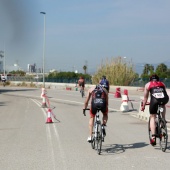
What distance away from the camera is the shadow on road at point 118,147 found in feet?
28.8

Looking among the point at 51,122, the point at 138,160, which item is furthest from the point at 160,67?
the point at 138,160

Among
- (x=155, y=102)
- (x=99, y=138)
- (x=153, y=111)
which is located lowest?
(x=99, y=138)

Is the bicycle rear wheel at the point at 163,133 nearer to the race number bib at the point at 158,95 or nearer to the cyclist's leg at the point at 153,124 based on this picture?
the cyclist's leg at the point at 153,124

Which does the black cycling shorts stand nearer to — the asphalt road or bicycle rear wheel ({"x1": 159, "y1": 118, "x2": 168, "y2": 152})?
bicycle rear wheel ({"x1": 159, "y1": 118, "x2": 168, "y2": 152})

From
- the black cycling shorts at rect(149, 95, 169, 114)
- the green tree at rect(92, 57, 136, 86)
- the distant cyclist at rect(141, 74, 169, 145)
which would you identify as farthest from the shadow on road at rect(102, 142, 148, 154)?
the green tree at rect(92, 57, 136, 86)

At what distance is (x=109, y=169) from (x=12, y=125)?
25.0 ft

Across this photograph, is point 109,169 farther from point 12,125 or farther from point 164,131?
point 12,125

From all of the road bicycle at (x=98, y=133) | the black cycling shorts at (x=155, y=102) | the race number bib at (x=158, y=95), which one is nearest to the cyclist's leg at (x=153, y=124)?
the black cycling shorts at (x=155, y=102)

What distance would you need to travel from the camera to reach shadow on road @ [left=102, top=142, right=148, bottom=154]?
878cm

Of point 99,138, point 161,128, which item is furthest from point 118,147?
point 161,128

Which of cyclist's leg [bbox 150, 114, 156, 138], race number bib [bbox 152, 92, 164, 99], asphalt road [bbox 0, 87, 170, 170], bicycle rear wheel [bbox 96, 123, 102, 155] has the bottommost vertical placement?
asphalt road [bbox 0, 87, 170, 170]

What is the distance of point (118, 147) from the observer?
9.27 metres

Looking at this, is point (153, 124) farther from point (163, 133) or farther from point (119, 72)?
point (119, 72)

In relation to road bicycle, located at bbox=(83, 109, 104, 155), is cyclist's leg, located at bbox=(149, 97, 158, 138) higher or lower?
higher
